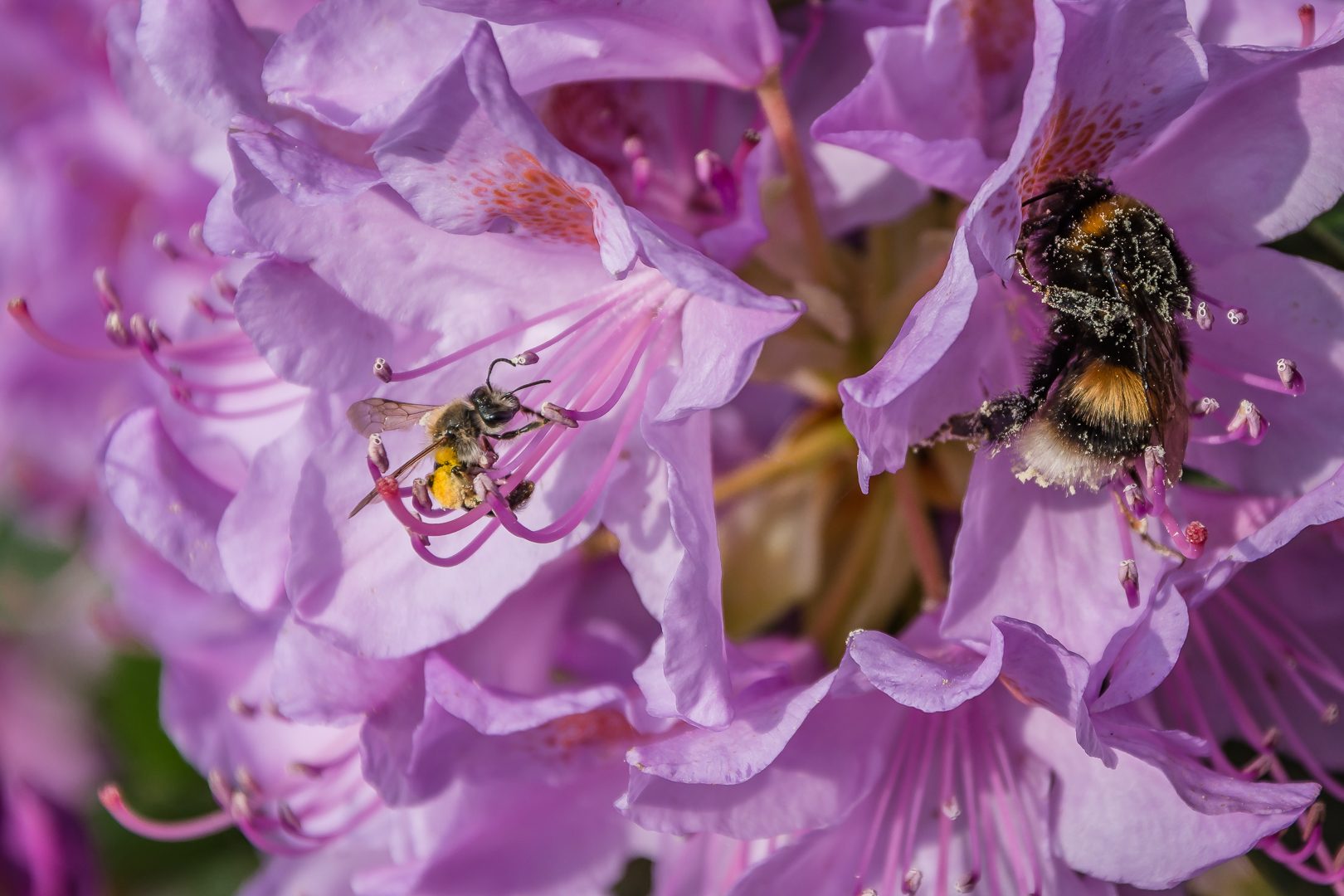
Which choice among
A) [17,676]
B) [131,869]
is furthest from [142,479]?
[17,676]

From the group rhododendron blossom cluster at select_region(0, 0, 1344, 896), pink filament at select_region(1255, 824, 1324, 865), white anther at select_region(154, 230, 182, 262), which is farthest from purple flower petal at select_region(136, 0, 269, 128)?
pink filament at select_region(1255, 824, 1324, 865)

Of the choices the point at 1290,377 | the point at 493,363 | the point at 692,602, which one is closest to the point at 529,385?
the point at 493,363

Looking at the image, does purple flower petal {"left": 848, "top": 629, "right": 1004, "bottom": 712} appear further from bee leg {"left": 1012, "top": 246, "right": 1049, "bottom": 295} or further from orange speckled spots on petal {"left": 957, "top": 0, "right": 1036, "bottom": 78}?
orange speckled spots on petal {"left": 957, "top": 0, "right": 1036, "bottom": 78}

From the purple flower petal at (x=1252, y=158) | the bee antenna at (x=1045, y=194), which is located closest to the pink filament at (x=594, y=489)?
the bee antenna at (x=1045, y=194)

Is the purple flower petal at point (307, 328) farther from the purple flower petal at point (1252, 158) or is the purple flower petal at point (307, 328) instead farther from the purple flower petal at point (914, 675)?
the purple flower petal at point (1252, 158)

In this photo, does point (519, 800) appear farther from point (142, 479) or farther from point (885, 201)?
point (885, 201)

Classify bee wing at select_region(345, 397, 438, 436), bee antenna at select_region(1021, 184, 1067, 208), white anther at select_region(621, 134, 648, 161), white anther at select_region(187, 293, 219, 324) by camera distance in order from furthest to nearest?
white anther at select_region(187, 293, 219, 324)
white anther at select_region(621, 134, 648, 161)
bee wing at select_region(345, 397, 438, 436)
bee antenna at select_region(1021, 184, 1067, 208)
